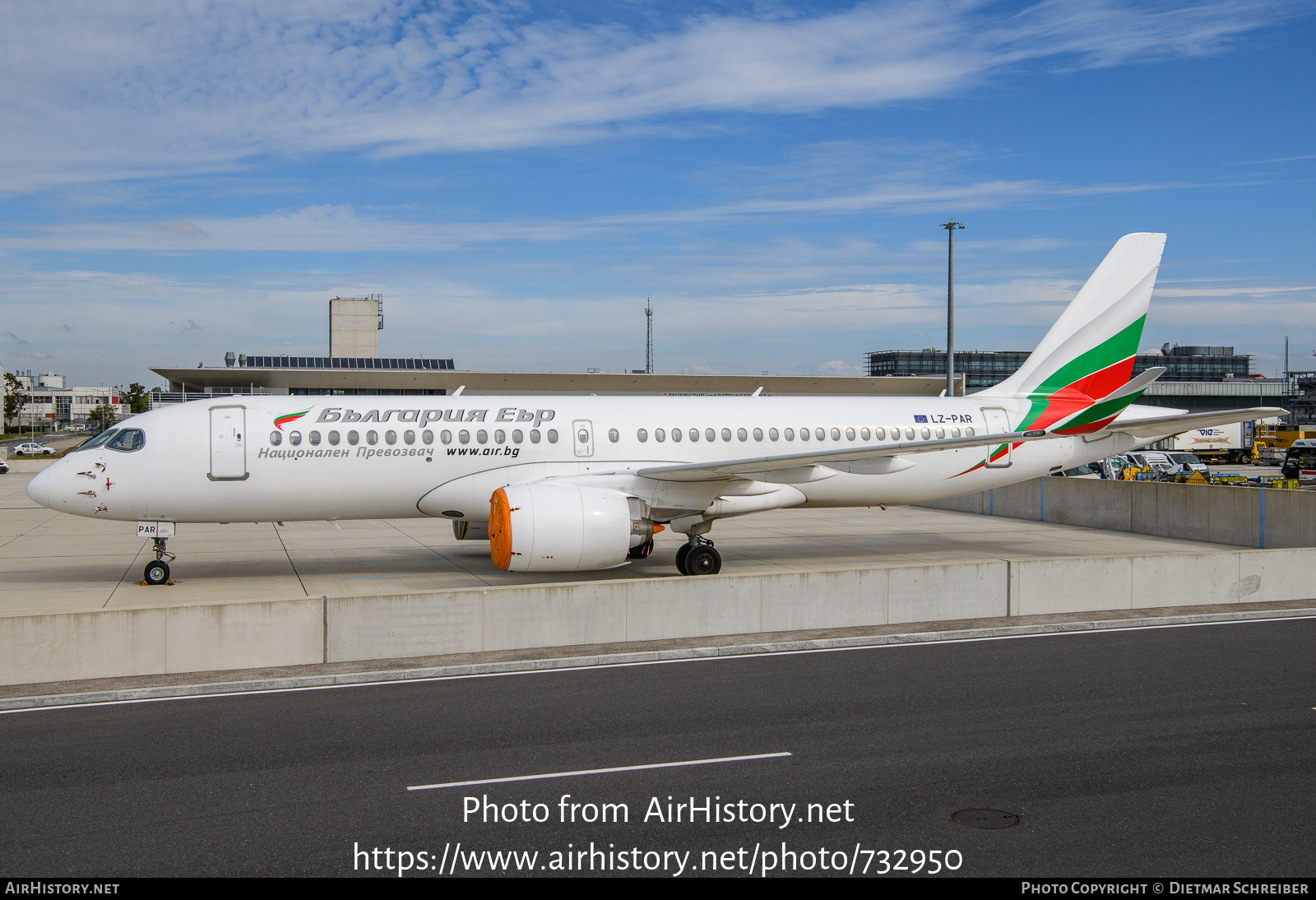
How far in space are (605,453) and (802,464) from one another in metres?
4.05

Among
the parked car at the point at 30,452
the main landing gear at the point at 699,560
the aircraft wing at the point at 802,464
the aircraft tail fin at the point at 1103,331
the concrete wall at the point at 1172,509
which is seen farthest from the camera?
the parked car at the point at 30,452

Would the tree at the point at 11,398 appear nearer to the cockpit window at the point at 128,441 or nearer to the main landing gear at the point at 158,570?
the main landing gear at the point at 158,570

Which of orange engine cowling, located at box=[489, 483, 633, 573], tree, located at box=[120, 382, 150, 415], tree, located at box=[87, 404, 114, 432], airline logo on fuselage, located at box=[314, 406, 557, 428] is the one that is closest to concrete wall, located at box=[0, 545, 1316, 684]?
orange engine cowling, located at box=[489, 483, 633, 573]

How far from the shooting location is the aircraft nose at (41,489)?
58.2 feet

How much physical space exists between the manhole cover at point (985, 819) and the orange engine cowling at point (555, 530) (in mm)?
9876

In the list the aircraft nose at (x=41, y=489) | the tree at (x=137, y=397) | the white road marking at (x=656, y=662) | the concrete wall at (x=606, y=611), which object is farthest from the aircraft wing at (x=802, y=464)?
the tree at (x=137, y=397)

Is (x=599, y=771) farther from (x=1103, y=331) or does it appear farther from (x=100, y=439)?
(x=1103, y=331)

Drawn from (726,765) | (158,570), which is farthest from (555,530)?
(726,765)

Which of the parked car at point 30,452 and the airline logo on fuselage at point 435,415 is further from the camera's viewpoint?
the parked car at point 30,452

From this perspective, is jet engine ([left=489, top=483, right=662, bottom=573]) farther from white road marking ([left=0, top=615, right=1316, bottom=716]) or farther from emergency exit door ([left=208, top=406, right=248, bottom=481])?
emergency exit door ([left=208, top=406, right=248, bottom=481])

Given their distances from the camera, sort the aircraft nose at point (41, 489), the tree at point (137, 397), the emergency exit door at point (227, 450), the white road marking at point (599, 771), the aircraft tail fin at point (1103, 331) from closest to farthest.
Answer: the white road marking at point (599, 771), the aircraft nose at point (41, 489), the emergency exit door at point (227, 450), the aircraft tail fin at point (1103, 331), the tree at point (137, 397)

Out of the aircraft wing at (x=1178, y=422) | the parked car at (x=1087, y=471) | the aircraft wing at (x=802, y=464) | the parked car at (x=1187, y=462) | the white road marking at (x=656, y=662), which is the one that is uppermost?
the aircraft wing at (x=1178, y=422)

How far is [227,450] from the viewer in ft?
60.5
